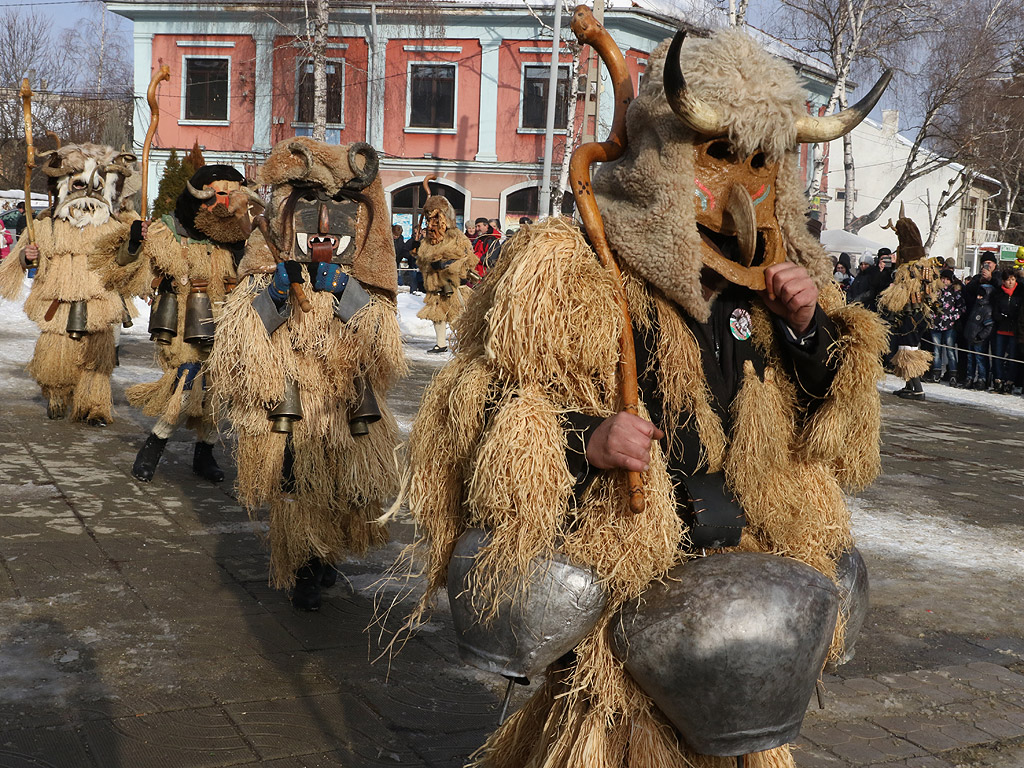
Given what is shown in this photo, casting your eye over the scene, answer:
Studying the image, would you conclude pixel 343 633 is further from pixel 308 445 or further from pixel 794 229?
pixel 794 229

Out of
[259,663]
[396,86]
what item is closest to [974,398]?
[259,663]

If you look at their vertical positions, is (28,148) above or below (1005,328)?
above

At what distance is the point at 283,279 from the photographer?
4.82 m

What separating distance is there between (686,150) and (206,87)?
1212 inches

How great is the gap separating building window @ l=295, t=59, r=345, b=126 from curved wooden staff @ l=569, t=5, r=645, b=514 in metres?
28.8

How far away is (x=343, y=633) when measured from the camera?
15.4ft

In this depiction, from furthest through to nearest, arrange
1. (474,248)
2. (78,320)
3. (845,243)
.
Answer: (845,243) → (474,248) → (78,320)

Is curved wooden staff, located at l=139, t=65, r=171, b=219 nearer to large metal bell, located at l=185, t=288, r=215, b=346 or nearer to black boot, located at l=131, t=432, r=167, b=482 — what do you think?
large metal bell, located at l=185, t=288, r=215, b=346

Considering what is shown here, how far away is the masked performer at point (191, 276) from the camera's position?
6.79 meters

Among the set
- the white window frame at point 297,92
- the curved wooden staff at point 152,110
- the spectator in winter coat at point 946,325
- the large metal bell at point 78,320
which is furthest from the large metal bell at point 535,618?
the white window frame at point 297,92

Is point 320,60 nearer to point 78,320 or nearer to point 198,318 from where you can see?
point 78,320

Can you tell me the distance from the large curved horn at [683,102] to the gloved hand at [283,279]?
2808mm

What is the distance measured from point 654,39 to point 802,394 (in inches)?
1110

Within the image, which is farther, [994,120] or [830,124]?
[994,120]
